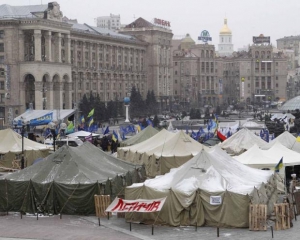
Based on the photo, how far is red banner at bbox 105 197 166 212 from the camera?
69.4ft

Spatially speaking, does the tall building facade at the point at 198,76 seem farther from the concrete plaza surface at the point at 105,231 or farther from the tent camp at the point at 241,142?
the concrete plaza surface at the point at 105,231

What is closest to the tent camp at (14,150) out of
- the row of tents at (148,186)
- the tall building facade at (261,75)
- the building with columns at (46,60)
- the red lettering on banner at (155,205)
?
the row of tents at (148,186)

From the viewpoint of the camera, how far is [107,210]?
70.6ft

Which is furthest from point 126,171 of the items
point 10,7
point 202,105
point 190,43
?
point 190,43

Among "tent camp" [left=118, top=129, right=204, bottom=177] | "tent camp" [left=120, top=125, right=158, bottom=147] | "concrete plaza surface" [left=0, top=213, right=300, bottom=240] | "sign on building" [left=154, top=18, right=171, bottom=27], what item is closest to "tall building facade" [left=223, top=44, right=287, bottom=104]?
"sign on building" [left=154, top=18, right=171, bottom=27]

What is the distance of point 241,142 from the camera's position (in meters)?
36.8

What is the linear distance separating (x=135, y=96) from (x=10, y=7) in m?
27.9

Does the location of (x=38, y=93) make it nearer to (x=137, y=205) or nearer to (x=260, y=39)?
(x=137, y=205)

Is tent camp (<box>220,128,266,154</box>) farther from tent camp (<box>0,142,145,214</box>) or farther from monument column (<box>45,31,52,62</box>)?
monument column (<box>45,31,52,62</box>)

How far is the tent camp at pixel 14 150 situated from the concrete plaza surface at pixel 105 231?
1330 cm

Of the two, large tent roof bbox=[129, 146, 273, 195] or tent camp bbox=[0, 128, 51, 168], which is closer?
large tent roof bbox=[129, 146, 273, 195]

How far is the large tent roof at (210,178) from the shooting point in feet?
71.4

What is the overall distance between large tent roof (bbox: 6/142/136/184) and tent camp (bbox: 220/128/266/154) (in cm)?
1136

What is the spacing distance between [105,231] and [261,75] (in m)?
138
